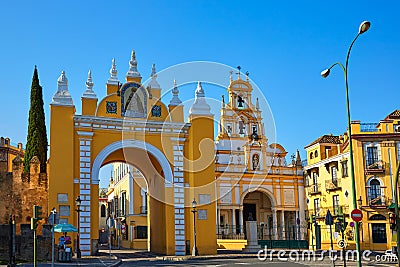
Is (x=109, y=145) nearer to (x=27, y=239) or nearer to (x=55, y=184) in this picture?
(x=55, y=184)

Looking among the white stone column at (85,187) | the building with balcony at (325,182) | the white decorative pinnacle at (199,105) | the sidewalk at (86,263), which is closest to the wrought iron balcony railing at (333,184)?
the building with balcony at (325,182)

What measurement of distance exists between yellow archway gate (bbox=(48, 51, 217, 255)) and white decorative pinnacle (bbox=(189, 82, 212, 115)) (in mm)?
66

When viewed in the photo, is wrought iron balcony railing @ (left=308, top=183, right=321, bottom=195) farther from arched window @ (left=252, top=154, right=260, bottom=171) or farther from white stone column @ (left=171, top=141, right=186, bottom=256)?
white stone column @ (left=171, top=141, right=186, bottom=256)

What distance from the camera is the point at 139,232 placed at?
172ft

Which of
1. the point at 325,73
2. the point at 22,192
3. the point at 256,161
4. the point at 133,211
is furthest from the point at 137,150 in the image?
the point at 256,161

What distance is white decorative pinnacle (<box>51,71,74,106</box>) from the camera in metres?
32.3

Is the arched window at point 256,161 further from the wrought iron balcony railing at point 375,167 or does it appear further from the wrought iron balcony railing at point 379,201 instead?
the wrought iron balcony railing at point 379,201

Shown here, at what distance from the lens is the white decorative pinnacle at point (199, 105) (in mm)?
35438

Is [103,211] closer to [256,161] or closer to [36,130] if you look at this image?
[256,161]

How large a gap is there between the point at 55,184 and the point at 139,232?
22.2m

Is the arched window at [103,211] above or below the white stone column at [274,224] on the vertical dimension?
above

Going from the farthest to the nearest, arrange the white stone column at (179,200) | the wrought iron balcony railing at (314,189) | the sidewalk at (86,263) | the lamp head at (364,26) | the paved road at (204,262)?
1. the wrought iron balcony railing at (314,189)
2. the white stone column at (179,200)
3. the paved road at (204,262)
4. the sidewalk at (86,263)
5. the lamp head at (364,26)

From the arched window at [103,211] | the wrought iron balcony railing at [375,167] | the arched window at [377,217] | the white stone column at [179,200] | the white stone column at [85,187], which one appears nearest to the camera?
the white stone column at [85,187]

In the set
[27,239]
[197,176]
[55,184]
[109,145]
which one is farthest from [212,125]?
[27,239]
